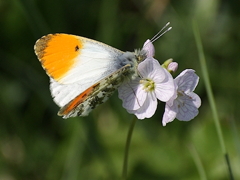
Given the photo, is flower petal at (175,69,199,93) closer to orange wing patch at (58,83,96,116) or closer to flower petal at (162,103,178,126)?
flower petal at (162,103,178,126)

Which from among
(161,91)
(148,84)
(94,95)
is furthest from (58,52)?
(161,91)

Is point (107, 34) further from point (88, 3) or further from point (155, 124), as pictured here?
point (155, 124)

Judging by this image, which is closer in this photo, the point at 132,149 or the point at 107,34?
the point at 132,149

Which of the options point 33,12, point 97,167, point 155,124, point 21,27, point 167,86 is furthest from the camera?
point 21,27

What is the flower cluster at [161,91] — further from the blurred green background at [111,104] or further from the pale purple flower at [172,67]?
the blurred green background at [111,104]

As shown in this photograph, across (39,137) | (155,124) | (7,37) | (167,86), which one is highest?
(7,37)

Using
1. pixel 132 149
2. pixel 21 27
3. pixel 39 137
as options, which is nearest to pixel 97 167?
pixel 132 149
